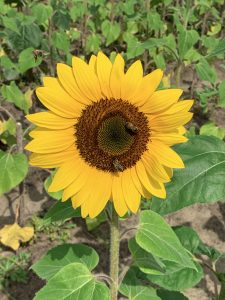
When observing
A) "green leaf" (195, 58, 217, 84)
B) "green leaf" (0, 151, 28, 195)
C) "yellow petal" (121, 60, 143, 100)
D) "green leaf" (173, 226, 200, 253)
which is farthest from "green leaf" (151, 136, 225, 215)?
"green leaf" (195, 58, 217, 84)

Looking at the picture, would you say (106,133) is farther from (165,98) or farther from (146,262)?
(146,262)

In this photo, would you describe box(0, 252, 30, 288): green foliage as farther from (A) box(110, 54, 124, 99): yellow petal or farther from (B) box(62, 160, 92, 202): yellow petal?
(A) box(110, 54, 124, 99): yellow petal

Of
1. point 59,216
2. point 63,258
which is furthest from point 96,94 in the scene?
point 63,258

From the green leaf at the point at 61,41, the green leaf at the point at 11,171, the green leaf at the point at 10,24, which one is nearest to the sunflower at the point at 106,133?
the green leaf at the point at 11,171

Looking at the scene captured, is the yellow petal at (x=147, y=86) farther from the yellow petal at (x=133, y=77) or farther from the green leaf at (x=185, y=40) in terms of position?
the green leaf at (x=185, y=40)

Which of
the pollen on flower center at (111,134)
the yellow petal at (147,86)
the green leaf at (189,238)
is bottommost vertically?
the green leaf at (189,238)

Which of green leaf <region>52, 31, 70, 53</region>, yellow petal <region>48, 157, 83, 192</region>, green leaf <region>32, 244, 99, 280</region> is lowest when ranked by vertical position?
green leaf <region>32, 244, 99, 280</region>

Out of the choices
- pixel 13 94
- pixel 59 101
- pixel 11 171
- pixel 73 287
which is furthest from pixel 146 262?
pixel 13 94

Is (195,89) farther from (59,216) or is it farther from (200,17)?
(59,216)
